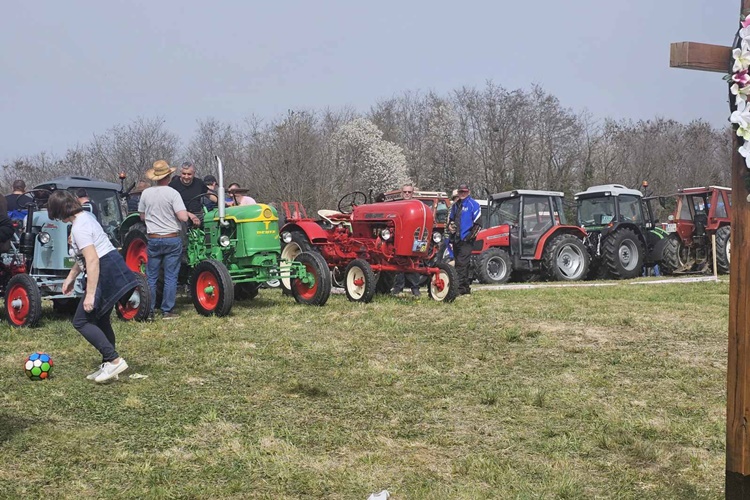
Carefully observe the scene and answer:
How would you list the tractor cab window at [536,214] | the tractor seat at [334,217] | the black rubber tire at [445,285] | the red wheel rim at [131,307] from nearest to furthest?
1. the red wheel rim at [131,307]
2. the black rubber tire at [445,285]
3. the tractor seat at [334,217]
4. the tractor cab window at [536,214]

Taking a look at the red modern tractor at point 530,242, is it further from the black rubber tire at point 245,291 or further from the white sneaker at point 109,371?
the white sneaker at point 109,371

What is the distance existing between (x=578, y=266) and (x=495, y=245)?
166cm

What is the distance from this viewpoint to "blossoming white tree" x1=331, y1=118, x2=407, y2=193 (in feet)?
118

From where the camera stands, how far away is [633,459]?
11.7 feet

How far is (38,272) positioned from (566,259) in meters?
9.65

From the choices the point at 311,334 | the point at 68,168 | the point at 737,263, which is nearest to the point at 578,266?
the point at 311,334

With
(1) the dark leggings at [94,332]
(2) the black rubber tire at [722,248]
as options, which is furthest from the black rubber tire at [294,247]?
(2) the black rubber tire at [722,248]

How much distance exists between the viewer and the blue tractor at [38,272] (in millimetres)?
7418

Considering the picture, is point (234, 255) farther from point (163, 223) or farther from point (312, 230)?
point (312, 230)

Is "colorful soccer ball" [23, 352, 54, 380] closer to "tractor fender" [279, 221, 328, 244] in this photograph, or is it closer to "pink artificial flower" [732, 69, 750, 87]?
"pink artificial flower" [732, 69, 750, 87]

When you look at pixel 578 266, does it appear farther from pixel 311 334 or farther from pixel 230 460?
pixel 230 460

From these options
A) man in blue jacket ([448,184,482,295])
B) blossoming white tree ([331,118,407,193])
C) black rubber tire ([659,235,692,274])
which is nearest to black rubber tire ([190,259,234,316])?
man in blue jacket ([448,184,482,295])

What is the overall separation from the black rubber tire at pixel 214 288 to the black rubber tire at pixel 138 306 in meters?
0.72

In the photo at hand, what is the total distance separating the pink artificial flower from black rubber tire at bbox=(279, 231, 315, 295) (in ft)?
26.2
